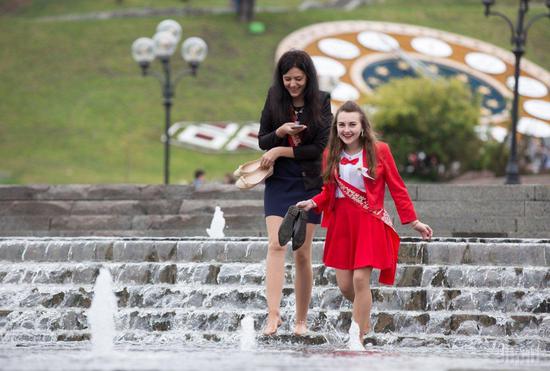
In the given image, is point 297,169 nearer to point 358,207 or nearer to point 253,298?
point 358,207

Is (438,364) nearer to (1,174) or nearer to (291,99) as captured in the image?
(291,99)

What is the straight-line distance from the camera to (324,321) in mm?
10820

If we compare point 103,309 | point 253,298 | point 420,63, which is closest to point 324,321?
point 253,298

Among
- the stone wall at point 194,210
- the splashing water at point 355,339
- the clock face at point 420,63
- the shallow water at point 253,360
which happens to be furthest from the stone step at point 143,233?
the clock face at point 420,63

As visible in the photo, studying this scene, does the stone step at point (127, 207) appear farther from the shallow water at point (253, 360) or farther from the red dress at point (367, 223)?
the shallow water at point (253, 360)

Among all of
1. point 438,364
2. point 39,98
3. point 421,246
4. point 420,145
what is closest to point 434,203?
point 421,246

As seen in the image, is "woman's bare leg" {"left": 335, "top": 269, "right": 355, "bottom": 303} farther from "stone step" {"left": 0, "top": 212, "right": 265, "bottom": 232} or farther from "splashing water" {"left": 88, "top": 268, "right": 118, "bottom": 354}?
"stone step" {"left": 0, "top": 212, "right": 265, "bottom": 232}

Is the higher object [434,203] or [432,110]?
[434,203]

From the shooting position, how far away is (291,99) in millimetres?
9250

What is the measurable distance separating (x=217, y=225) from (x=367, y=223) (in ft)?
25.0

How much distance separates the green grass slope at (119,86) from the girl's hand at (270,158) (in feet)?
91.0

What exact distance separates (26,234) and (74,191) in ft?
5.16

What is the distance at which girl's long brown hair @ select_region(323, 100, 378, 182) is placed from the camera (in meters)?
Result: 8.71

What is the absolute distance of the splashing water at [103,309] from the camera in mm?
10430
